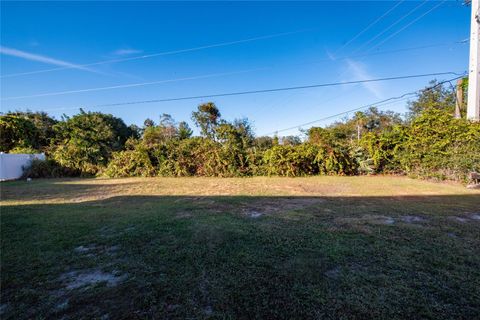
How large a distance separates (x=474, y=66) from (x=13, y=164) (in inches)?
867

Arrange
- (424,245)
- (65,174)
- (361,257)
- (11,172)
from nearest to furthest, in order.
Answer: (361,257)
(424,245)
(11,172)
(65,174)

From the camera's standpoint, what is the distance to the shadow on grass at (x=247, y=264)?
1455mm

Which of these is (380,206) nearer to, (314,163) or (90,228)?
(90,228)

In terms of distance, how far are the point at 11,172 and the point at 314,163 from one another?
48.7 feet

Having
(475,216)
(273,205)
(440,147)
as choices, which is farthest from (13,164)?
(440,147)

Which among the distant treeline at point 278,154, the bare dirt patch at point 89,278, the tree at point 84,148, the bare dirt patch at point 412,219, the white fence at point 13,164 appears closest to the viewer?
the bare dirt patch at point 89,278

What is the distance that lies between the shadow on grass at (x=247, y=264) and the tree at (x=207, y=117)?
687 inches

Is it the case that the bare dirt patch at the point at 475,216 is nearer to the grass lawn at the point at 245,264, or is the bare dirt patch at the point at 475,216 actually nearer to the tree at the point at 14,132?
the grass lawn at the point at 245,264

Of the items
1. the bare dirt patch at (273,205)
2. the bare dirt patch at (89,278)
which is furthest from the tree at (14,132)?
the bare dirt patch at (89,278)

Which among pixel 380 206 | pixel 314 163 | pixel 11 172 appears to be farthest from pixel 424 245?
pixel 11 172

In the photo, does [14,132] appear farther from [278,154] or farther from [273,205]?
[273,205]

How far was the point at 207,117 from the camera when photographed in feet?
68.5

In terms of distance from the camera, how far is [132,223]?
333cm

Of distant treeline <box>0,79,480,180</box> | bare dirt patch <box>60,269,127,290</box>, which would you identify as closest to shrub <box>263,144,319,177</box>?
distant treeline <box>0,79,480,180</box>
